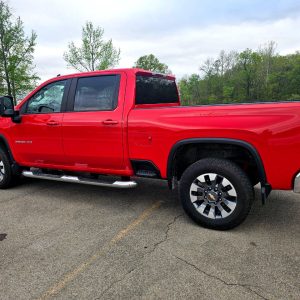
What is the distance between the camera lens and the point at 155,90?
172 inches

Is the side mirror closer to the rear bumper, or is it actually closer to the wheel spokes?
the wheel spokes

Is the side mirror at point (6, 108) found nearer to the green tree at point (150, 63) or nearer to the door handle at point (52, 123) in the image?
the door handle at point (52, 123)

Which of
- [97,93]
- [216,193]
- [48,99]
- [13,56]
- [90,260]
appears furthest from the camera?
[13,56]

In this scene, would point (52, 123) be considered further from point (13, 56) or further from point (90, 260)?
point (13, 56)

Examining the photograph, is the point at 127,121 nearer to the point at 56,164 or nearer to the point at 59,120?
the point at 59,120

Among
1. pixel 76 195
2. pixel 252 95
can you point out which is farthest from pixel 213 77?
pixel 76 195

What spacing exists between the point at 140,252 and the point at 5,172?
3204mm

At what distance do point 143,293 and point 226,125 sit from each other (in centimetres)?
183

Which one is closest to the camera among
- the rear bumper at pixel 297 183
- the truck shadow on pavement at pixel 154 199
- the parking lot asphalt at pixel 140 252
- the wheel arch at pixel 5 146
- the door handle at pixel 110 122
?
the parking lot asphalt at pixel 140 252

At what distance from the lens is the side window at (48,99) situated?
173 inches

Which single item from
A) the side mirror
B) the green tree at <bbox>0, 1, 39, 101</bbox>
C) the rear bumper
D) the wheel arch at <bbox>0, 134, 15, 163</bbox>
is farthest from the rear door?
the green tree at <bbox>0, 1, 39, 101</bbox>

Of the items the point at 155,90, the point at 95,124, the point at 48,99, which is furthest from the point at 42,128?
the point at 155,90

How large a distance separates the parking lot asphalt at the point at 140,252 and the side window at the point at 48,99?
1428 millimetres

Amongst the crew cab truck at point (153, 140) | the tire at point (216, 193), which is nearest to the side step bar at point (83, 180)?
the crew cab truck at point (153, 140)
